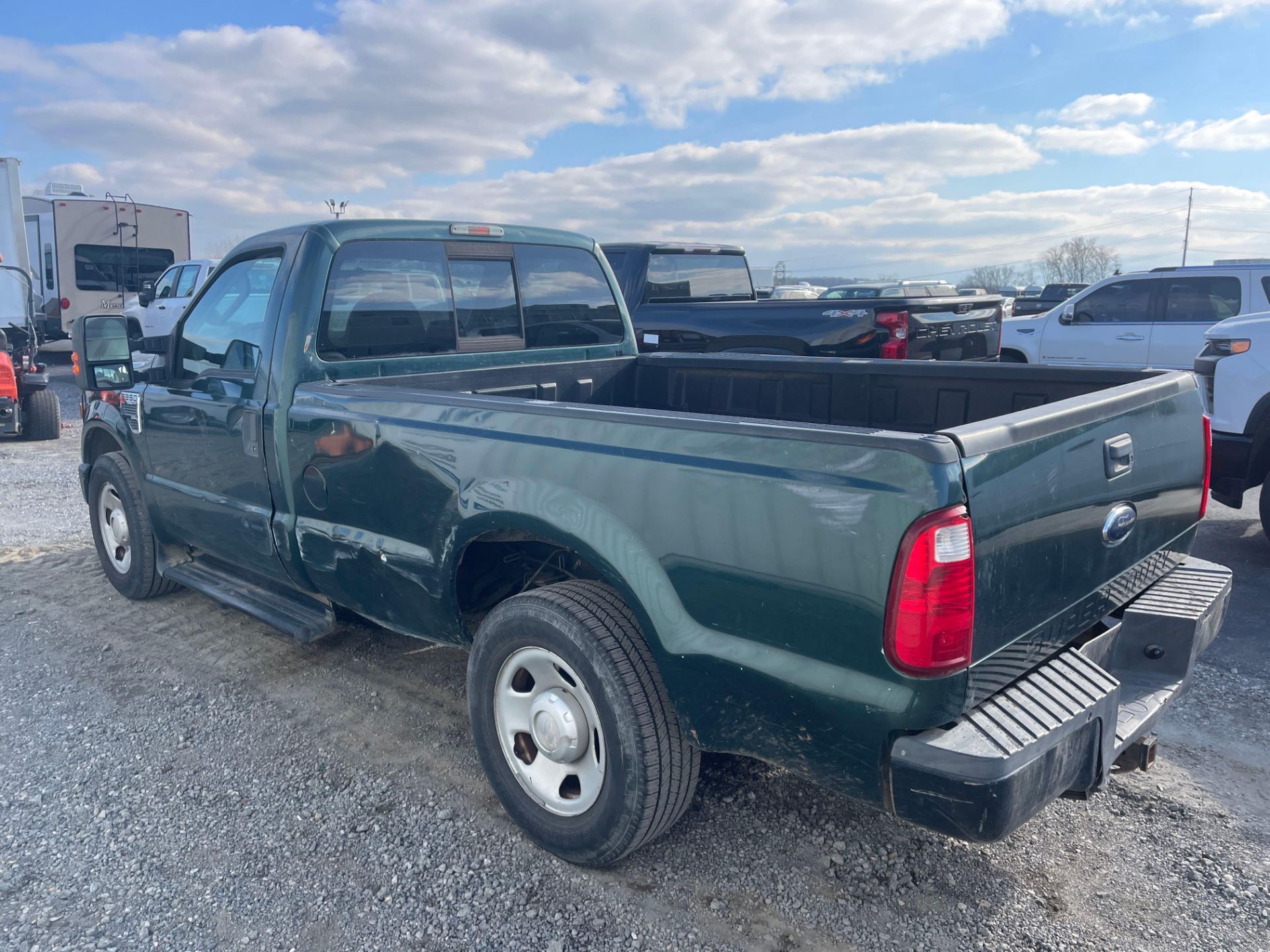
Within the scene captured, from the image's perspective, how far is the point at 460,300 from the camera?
419 cm

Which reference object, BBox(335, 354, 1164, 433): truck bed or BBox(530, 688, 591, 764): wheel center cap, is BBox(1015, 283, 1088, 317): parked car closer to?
BBox(335, 354, 1164, 433): truck bed

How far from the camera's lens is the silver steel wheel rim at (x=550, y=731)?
2.77 m

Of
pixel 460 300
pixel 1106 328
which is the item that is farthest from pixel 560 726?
pixel 1106 328

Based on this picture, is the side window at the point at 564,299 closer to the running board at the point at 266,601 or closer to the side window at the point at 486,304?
the side window at the point at 486,304

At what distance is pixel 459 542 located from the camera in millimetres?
3020

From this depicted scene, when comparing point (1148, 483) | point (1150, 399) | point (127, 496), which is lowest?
point (127, 496)

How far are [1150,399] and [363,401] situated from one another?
260cm

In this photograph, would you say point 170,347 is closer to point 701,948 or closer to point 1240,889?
point 701,948

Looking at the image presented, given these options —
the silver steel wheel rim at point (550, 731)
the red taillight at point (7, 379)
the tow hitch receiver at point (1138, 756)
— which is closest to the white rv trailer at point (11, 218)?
the red taillight at point (7, 379)

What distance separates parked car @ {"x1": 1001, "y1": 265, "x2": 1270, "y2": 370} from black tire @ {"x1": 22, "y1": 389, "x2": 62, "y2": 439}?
1201cm

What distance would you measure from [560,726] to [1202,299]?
410 inches

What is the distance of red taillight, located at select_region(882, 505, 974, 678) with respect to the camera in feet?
6.66

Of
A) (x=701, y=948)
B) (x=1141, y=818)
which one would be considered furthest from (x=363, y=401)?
(x=1141, y=818)

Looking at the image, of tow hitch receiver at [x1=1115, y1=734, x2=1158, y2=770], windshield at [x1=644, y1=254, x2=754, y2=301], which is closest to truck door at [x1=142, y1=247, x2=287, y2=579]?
tow hitch receiver at [x1=1115, y1=734, x2=1158, y2=770]
